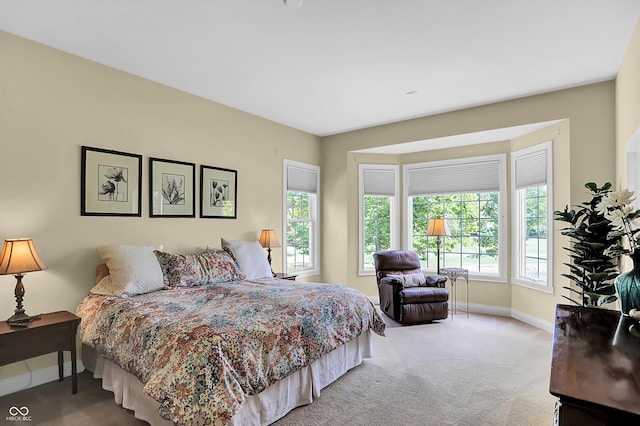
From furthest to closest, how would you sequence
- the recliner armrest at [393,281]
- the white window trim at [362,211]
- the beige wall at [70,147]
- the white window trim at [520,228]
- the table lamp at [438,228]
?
the white window trim at [362,211] → the table lamp at [438,228] → the recliner armrest at [393,281] → the white window trim at [520,228] → the beige wall at [70,147]

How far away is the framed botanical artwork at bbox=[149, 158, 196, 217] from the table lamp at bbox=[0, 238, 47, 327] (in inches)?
48.8

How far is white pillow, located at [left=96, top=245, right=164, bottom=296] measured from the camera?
3090mm

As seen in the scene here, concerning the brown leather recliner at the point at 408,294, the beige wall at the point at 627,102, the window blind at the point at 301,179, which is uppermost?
the beige wall at the point at 627,102

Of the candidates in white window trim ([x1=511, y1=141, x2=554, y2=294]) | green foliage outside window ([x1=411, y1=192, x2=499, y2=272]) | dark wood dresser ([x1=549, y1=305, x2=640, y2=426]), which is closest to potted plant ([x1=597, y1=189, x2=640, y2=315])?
dark wood dresser ([x1=549, y1=305, x2=640, y2=426])

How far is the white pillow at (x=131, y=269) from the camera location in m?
3.09

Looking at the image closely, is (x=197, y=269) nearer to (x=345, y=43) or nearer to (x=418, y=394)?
(x=418, y=394)

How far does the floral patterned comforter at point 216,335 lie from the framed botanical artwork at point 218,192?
1281 mm

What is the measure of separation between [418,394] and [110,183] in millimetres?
3455

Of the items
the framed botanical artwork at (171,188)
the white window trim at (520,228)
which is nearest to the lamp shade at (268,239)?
the framed botanical artwork at (171,188)

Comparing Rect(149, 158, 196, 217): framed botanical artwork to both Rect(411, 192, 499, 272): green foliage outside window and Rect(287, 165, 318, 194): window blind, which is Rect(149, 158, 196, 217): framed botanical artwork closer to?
Rect(287, 165, 318, 194): window blind

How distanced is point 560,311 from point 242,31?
9.79 feet

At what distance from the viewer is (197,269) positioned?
364 cm

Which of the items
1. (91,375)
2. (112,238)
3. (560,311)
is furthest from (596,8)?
(91,375)

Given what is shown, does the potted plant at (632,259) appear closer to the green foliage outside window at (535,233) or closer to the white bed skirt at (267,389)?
the white bed skirt at (267,389)
